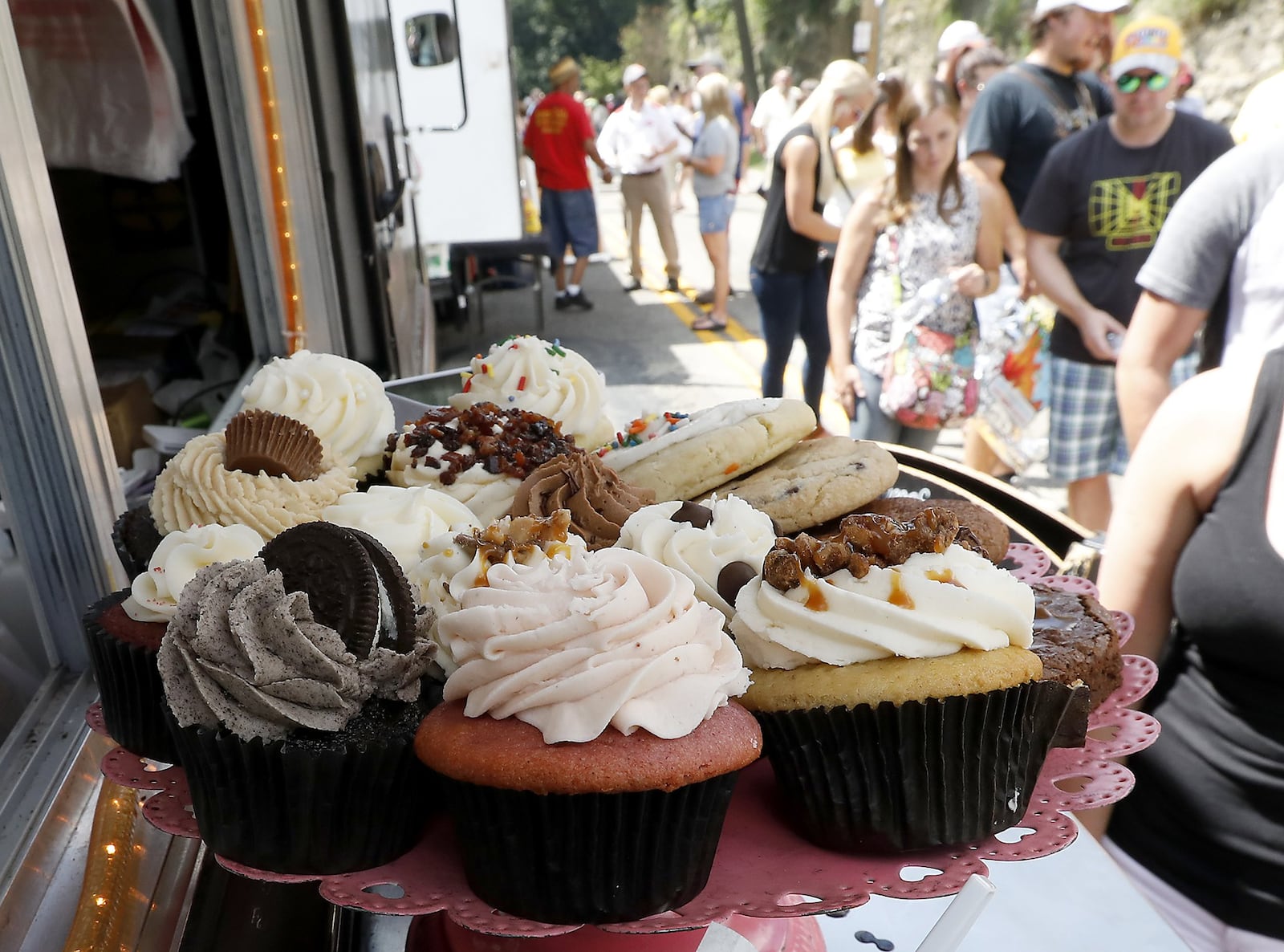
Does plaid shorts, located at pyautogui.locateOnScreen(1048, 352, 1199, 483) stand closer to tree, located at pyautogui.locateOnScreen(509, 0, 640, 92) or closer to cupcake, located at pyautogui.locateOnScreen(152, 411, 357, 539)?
cupcake, located at pyautogui.locateOnScreen(152, 411, 357, 539)

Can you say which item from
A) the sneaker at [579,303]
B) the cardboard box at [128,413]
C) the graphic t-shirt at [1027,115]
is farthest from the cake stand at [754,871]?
the sneaker at [579,303]

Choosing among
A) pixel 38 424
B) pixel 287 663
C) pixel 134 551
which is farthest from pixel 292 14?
pixel 287 663

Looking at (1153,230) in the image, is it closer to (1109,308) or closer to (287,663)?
(1109,308)

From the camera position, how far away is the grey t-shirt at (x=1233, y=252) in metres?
2.83

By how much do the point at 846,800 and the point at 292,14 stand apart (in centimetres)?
391

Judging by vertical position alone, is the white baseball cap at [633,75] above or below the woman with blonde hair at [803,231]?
above

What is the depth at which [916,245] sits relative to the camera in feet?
14.3

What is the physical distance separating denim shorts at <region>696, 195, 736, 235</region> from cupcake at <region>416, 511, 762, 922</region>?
886 centimetres

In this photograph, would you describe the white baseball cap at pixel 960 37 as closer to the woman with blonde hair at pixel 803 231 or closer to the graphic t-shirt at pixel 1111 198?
the woman with blonde hair at pixel 803 231

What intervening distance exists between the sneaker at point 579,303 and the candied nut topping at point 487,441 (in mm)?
8940

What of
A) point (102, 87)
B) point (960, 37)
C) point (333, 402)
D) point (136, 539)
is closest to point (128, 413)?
point (102, 87)

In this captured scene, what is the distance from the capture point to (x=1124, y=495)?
89.1 inches

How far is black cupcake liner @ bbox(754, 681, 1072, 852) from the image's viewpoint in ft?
4.37

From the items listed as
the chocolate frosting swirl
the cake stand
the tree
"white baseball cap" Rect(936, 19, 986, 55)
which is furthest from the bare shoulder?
the tree
